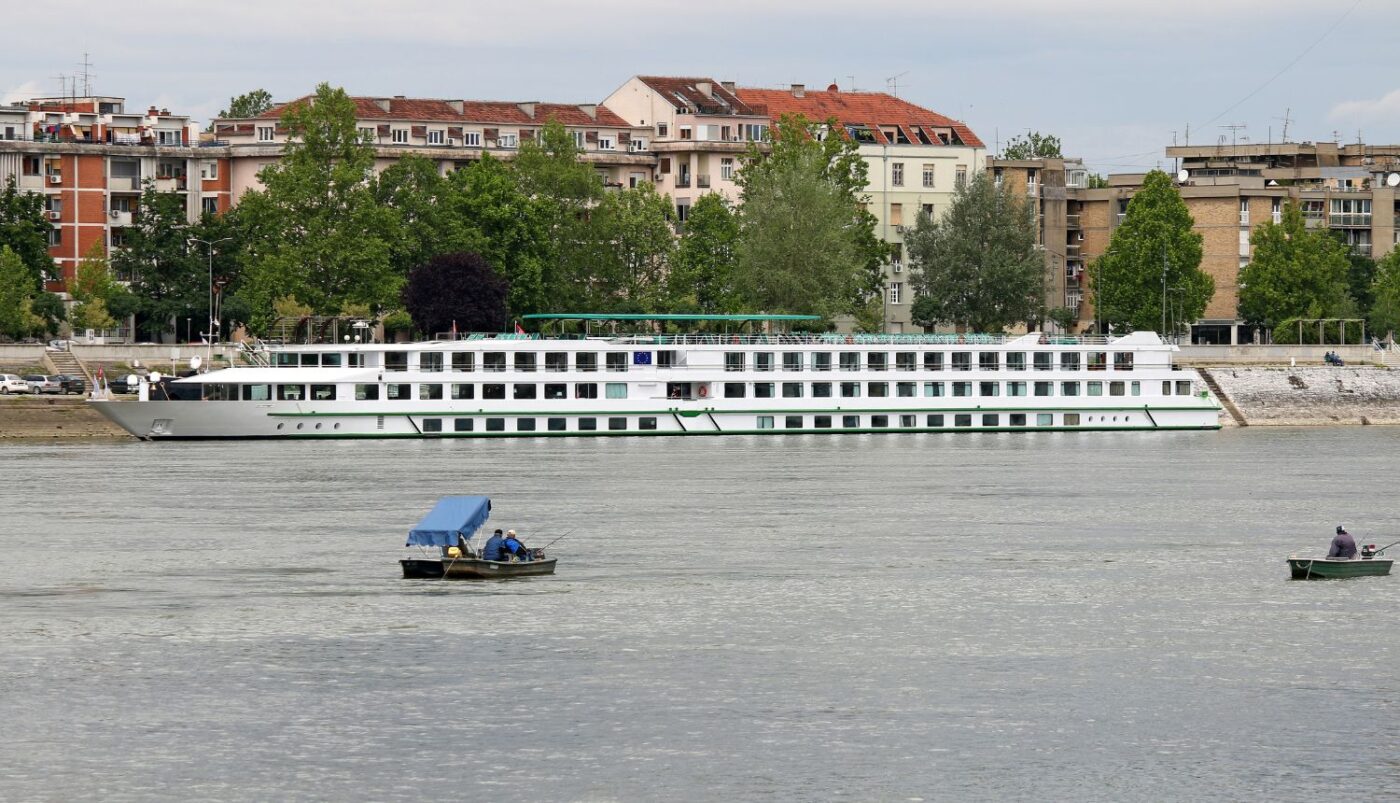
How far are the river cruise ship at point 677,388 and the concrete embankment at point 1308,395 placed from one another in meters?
10.7

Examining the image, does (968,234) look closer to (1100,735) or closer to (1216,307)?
(1216,307)

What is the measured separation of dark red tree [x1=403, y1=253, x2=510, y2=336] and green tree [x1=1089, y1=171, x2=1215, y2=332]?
41066 mm

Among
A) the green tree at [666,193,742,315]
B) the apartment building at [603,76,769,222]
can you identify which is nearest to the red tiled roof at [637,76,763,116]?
the apartment building at [603,76,769,222]

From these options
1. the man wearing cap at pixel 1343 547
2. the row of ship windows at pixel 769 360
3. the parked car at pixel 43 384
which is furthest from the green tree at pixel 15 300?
the man wearing cap at pixel 1343 547

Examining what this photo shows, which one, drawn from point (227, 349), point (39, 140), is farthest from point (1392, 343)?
point (39, 140)

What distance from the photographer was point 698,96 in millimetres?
148375

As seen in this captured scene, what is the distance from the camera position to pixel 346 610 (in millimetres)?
46625

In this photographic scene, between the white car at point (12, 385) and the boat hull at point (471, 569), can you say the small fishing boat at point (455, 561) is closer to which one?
the boat hull at point (471, 569)

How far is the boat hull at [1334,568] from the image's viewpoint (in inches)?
1999

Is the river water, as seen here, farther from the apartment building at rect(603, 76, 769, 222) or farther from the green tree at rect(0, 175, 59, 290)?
the apartment building at rect(603, 76, 769, 222)

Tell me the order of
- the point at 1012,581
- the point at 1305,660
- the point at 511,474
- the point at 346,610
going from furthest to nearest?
the point at 511,474 → the point at 1012,581 → the point at 346,610 → the point at 1305,660

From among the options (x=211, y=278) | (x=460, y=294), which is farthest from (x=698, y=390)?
(x=211, y=278)

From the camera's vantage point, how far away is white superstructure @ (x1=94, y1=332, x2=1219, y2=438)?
96.3 m

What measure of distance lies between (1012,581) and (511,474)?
29.1 meters
